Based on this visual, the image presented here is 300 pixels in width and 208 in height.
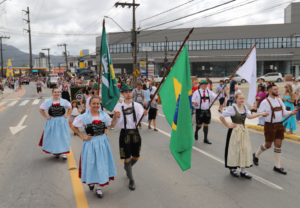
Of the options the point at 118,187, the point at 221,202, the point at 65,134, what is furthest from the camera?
the point at 65,134

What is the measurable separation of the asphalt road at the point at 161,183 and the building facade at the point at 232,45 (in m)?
51.9

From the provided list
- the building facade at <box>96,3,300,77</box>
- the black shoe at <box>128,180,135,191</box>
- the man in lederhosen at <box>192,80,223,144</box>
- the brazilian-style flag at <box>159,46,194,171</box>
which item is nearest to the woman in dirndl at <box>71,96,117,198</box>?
the black shoe at <box>128,180,135,191</box>

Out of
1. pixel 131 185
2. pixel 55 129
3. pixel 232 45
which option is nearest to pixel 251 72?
pixel 131 185

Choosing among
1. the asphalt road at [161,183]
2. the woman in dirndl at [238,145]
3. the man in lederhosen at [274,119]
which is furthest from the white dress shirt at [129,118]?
the man in lederhosen at [274,119]

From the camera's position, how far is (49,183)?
527 cm

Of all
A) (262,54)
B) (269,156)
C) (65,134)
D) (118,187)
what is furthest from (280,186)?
(262,54)

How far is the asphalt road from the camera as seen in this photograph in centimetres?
448

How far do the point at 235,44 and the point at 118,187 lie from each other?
61.6 meters

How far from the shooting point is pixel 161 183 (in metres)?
5.26

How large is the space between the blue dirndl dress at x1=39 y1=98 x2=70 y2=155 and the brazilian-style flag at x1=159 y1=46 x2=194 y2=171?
11.6 ft

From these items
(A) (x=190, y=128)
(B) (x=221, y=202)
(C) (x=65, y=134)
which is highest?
(A) (x=190, y=128)

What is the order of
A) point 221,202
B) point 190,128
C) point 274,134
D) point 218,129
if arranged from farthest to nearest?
point 218,129 < point 274,134 < point 221,202 < point 190,128

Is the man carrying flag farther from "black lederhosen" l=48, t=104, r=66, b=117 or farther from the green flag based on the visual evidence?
"black lederhosen" l=48, t=104, r=66, b=117

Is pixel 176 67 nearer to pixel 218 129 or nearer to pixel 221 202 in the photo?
pixel 221 202
